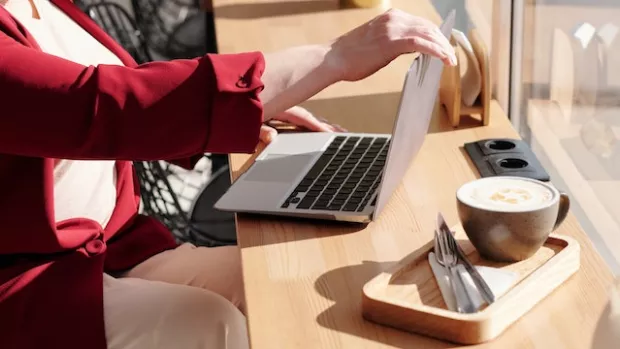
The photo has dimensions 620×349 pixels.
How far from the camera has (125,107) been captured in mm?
1099

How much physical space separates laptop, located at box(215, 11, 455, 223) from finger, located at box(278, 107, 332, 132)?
0.07 feet

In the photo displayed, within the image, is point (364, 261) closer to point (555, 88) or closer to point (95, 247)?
point (95, 247)

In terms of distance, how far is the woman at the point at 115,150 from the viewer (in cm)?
110

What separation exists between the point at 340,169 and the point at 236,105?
26 cm

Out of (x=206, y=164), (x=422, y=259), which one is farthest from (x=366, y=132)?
(x=206, y=164)

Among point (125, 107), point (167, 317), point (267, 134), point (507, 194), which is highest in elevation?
point (125, 107)

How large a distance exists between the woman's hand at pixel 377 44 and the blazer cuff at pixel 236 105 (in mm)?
131

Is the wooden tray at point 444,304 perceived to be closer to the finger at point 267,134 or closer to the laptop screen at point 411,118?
the laptop screen at point 411,118

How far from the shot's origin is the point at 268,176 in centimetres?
134

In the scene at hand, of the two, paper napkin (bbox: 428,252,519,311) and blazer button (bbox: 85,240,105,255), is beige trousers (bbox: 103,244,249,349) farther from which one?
paper napkin (bbox: 428,252,519,311)

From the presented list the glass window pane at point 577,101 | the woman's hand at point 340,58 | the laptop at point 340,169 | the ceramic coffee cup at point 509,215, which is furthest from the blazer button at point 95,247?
the glass window pane at point 577,101

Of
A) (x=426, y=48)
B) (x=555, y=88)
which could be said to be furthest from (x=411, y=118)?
(x=555, y=88)

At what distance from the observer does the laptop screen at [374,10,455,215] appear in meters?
1.11

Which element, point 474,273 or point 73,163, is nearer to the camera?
point 474,273
